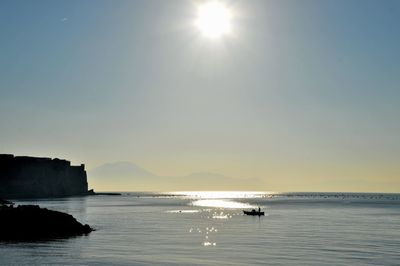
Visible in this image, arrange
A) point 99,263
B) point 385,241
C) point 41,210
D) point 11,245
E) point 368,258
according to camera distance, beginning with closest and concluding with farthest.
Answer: point 99,263 < point 368,258 < point 11,245 < point 385,241 < point 41,210

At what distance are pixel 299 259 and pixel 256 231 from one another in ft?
108

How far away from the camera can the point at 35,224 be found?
73.0 metres

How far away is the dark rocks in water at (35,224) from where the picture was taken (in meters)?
70.8

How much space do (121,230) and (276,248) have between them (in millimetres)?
32071

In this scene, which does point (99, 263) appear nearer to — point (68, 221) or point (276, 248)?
point (276, 248)

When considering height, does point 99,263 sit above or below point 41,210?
below

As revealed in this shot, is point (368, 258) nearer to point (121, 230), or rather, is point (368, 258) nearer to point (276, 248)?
point (276, 248)

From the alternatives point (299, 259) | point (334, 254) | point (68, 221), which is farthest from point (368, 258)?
point (68, 221)

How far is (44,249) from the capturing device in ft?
183

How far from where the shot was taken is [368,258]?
1981 inches

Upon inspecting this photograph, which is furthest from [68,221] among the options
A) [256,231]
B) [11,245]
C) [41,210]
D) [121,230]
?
[256,231]

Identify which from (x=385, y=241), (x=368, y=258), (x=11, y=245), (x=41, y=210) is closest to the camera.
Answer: (x=368, y=258)

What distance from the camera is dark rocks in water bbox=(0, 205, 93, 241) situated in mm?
70812

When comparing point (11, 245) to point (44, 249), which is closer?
point (44, 249)
